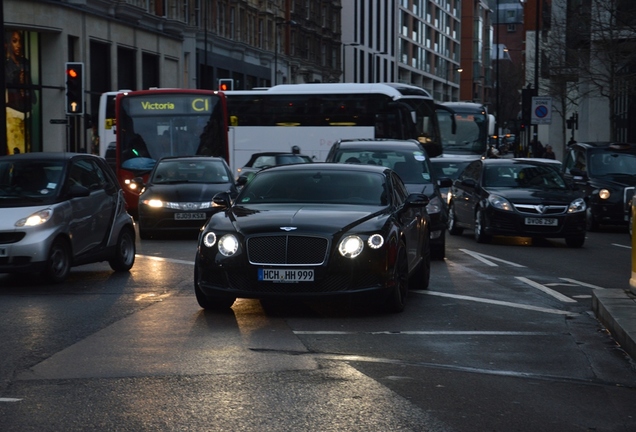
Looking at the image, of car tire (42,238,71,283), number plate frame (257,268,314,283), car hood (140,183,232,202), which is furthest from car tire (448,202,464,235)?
number plate frame (257,268,314,283)

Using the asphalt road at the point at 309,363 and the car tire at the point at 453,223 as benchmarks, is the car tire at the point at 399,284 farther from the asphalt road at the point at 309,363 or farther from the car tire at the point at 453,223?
the car tire at the point at 453,223

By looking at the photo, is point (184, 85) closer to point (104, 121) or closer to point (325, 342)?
point (104, 121)

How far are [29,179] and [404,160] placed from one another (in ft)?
20.3

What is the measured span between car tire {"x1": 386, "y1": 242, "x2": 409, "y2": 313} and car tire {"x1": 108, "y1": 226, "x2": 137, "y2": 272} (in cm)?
498

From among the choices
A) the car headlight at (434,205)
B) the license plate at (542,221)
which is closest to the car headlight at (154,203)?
the car headlight at (434,205)

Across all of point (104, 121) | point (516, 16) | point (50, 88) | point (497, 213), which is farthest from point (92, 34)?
point (516, 16)

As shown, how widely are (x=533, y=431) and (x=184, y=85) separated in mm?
53976

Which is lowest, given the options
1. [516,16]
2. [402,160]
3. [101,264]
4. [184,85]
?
[101,264]

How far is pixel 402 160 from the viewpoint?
1791 cm

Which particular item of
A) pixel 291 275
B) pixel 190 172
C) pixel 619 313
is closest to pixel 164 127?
pixel 190 172

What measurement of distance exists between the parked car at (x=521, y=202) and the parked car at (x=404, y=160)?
2.41 metres

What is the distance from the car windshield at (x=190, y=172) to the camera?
74.6ft

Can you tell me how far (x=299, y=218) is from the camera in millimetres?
10641

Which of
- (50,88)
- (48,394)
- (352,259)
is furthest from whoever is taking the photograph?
(50,88)
